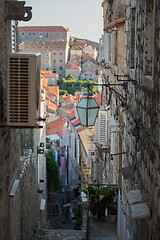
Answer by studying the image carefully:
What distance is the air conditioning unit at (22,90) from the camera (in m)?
5.00

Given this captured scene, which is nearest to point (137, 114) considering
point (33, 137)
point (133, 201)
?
point (133, 201)

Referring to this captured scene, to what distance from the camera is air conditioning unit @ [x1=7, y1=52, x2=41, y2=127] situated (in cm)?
500

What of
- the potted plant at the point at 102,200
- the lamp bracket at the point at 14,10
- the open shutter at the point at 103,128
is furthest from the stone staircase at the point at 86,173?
the lamp bracket at the point at 14,10

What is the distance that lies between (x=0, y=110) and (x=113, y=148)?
217 inches

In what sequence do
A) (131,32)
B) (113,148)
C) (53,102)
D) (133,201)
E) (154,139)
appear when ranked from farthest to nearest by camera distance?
(53,102) < (113,148) < (131,32) < (133,201) < (154,139)

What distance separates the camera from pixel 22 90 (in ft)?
16.7

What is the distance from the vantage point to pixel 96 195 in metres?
9.57

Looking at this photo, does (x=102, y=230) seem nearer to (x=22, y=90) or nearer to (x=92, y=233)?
(x=92, y=233)

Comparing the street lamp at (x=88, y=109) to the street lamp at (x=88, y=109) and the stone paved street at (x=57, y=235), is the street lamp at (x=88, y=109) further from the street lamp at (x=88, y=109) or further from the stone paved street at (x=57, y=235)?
the stone paved street at (x=57, y=235)

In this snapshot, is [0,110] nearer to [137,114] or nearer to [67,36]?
[137,114]

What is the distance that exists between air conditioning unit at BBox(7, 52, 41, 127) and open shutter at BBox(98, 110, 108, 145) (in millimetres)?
7692

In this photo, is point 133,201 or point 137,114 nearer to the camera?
point 133,201

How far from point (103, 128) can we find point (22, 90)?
7.90 metres

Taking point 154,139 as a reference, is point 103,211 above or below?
below
